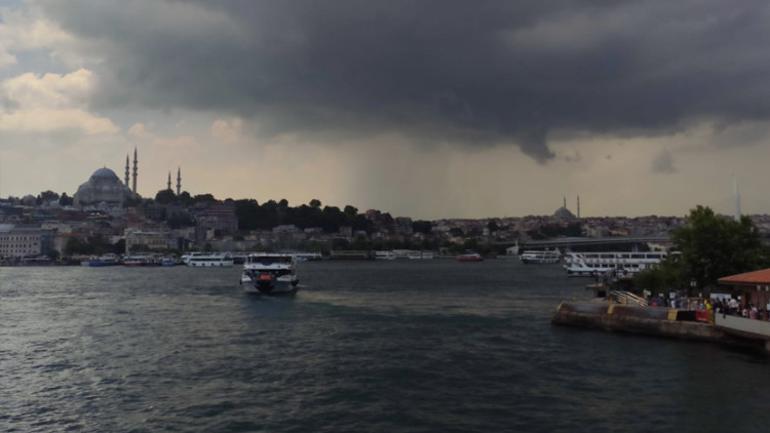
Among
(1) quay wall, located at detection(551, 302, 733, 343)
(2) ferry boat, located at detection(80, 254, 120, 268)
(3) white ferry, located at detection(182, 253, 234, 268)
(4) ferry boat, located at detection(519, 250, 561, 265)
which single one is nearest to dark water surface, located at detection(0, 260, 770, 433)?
(1) quay wall, located at detection(551, 302, 733, 343)

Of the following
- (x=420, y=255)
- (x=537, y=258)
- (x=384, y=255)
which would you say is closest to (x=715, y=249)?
(x=537, y=258)

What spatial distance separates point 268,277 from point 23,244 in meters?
139

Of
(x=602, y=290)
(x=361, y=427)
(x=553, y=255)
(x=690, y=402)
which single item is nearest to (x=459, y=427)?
(x=361, y=427)

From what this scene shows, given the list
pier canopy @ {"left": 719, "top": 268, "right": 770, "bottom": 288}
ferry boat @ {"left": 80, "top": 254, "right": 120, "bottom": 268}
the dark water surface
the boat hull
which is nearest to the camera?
the dark water surface

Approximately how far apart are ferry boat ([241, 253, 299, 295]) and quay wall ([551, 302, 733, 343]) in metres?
25.6

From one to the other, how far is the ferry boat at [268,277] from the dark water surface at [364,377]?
15.1m

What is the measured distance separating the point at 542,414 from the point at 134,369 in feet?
41.7

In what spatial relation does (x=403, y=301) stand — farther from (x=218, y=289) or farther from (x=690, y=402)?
(x=690, y=402)

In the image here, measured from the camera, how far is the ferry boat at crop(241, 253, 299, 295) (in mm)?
49375

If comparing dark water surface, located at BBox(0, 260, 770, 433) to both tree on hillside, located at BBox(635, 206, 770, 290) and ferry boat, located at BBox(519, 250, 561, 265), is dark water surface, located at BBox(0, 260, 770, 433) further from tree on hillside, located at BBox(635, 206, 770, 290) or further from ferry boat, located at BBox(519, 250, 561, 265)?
ferry boat, located at BBox(519, 250, 561, 265)

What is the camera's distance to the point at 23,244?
162m

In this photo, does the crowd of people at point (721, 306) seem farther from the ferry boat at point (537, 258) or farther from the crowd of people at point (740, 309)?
the ferry boat at point (537, 258)

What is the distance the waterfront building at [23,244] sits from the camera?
16012 cm

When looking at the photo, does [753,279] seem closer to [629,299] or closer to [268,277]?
[629,299]
